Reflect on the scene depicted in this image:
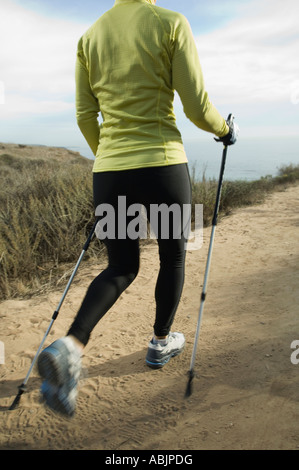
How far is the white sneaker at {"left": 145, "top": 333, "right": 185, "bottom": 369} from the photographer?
93.5 inches

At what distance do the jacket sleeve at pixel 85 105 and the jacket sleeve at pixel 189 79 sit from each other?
526 millimetres

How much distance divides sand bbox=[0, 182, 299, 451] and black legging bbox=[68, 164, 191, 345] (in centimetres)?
56

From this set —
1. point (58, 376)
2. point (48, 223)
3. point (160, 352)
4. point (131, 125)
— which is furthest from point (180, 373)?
point (48, 223)

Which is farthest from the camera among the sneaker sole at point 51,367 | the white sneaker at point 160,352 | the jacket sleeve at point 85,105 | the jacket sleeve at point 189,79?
the white sneaker at point 160,352

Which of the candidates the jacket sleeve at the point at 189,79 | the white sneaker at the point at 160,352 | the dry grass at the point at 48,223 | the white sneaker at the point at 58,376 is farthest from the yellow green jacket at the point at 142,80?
the dry grass at the point at 48,223

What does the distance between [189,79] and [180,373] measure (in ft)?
5.72

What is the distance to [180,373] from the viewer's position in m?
2.36

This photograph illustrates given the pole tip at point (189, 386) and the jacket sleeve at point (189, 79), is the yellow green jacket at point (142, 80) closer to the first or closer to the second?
the jacket sleeve at point (189, 79)

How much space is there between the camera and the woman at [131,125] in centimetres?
176

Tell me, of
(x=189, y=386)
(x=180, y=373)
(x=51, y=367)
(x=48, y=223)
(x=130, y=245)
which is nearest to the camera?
(x=51, y=367)

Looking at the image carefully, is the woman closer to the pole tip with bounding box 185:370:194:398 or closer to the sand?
the sand

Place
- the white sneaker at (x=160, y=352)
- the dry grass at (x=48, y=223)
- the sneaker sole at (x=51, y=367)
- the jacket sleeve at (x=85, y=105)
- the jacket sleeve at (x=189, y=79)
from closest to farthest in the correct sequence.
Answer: the sneaker sole at (x=51, y=367), the jacket sleeve at (x=189, y=79), the jacket sleeve at (x=85, y=105), the white sneaker at (x=160, y=352), the dry grass at (x=48, y=223)

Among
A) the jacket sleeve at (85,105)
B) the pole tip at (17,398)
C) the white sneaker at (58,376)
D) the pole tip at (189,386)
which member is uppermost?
the jacket sleeve at (85,105)

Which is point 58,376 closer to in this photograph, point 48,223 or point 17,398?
point 17,398
